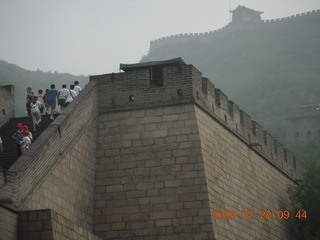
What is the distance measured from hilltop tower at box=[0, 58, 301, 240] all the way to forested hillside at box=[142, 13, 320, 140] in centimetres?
7579

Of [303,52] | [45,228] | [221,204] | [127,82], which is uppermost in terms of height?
[303,52]

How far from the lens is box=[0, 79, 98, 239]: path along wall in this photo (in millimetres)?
17500

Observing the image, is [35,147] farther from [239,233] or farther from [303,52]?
[303,52]

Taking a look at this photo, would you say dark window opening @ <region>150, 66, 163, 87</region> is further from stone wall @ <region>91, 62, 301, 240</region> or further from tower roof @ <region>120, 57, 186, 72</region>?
stone wall @ <region>91, 62, 301, 240</region>

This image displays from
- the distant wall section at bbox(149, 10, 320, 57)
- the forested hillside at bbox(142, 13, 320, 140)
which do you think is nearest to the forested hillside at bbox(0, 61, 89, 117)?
the forested hillside at bbox(142, 13, 320, 140)

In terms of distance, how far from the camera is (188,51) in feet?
530

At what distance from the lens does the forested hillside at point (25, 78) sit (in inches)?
3383

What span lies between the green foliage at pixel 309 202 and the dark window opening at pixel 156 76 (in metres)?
7.78

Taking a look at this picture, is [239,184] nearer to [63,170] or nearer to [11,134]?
[63,170]

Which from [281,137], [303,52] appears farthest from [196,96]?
[303,52]

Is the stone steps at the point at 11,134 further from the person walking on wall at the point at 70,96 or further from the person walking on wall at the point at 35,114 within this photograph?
the person walking on wall at the point at 70,96

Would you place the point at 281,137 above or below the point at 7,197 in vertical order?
above

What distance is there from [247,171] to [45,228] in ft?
32.8
